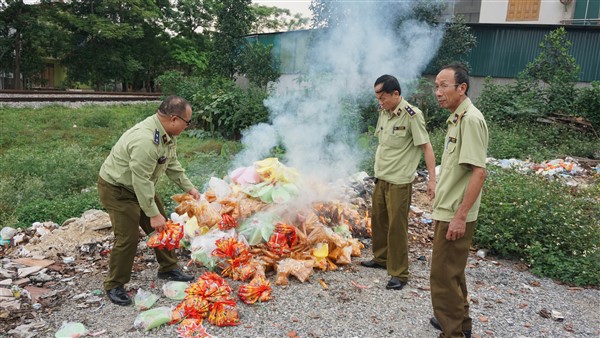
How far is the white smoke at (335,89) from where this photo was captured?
575cm

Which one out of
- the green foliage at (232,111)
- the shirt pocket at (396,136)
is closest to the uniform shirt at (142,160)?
the shirt pocket at (396,136)

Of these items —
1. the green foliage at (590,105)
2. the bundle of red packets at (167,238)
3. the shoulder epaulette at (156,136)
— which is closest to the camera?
the shoulder epaulette at (156,136)

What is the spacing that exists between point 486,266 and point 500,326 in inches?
56.5

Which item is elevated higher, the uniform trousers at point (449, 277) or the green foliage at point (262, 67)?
the green foliage at point (262, 67)

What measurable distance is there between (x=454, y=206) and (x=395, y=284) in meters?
1.45

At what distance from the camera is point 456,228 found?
9.84 ft

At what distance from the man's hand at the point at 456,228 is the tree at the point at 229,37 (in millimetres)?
16788

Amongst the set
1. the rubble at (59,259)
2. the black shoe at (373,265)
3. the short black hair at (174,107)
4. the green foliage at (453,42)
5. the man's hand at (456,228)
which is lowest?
the rubble at (59,259)

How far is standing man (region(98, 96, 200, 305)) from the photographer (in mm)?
3643

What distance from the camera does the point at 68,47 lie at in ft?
90.4

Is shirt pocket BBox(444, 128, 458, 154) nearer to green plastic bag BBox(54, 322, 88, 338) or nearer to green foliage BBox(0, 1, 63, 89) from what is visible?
green plastic bag BBox(54, 322, 88, 338)

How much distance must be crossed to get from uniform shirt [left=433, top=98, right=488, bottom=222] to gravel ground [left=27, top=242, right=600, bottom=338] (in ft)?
3.67

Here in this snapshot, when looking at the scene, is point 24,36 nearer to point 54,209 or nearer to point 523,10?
point 54,209

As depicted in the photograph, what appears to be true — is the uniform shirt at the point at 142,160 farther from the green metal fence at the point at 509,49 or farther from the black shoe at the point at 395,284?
the green metal fence at the point at 509,49
